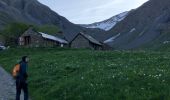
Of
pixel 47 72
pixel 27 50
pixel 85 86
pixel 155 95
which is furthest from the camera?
pixel 27 50

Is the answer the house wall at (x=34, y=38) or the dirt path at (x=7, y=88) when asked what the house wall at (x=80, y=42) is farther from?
the dirt path at (x=7, y=88)

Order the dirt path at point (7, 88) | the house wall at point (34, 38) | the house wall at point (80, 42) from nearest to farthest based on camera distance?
the dirt path at point (7, 88), the house wall at point (34, 38), the house wall at point (80, 42)

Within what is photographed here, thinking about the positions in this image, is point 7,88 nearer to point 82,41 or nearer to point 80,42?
point 82,41

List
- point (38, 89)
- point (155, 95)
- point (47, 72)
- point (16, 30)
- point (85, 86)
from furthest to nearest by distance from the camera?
point (16, 30) < point (47, 72) < point (38, 89) < point (85, 86) < point (155, 95)

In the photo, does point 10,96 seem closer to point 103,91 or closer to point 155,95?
point 103,91

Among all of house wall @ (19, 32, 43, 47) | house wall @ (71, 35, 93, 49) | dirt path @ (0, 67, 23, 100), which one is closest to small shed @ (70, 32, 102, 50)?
house wall @ (71, 35, 93, 49)

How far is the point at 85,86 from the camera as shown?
2639cm

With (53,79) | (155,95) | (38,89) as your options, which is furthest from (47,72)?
(155,95)

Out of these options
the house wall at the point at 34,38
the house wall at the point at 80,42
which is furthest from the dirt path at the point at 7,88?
the house wall at the point at 80,42

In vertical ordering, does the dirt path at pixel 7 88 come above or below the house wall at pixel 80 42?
below

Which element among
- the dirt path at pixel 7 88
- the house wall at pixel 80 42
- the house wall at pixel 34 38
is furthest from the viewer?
the house wall at pixel 80 42

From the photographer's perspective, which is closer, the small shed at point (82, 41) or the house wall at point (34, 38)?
the house wall at point (34, 38)

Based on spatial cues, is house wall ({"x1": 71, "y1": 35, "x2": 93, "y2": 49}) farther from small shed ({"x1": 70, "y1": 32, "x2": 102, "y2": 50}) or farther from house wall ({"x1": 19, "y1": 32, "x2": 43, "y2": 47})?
house wall ({"x1": 19, "y1": 32, "x2": 43, "y2": 47})

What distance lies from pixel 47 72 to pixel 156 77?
13.7 meters
